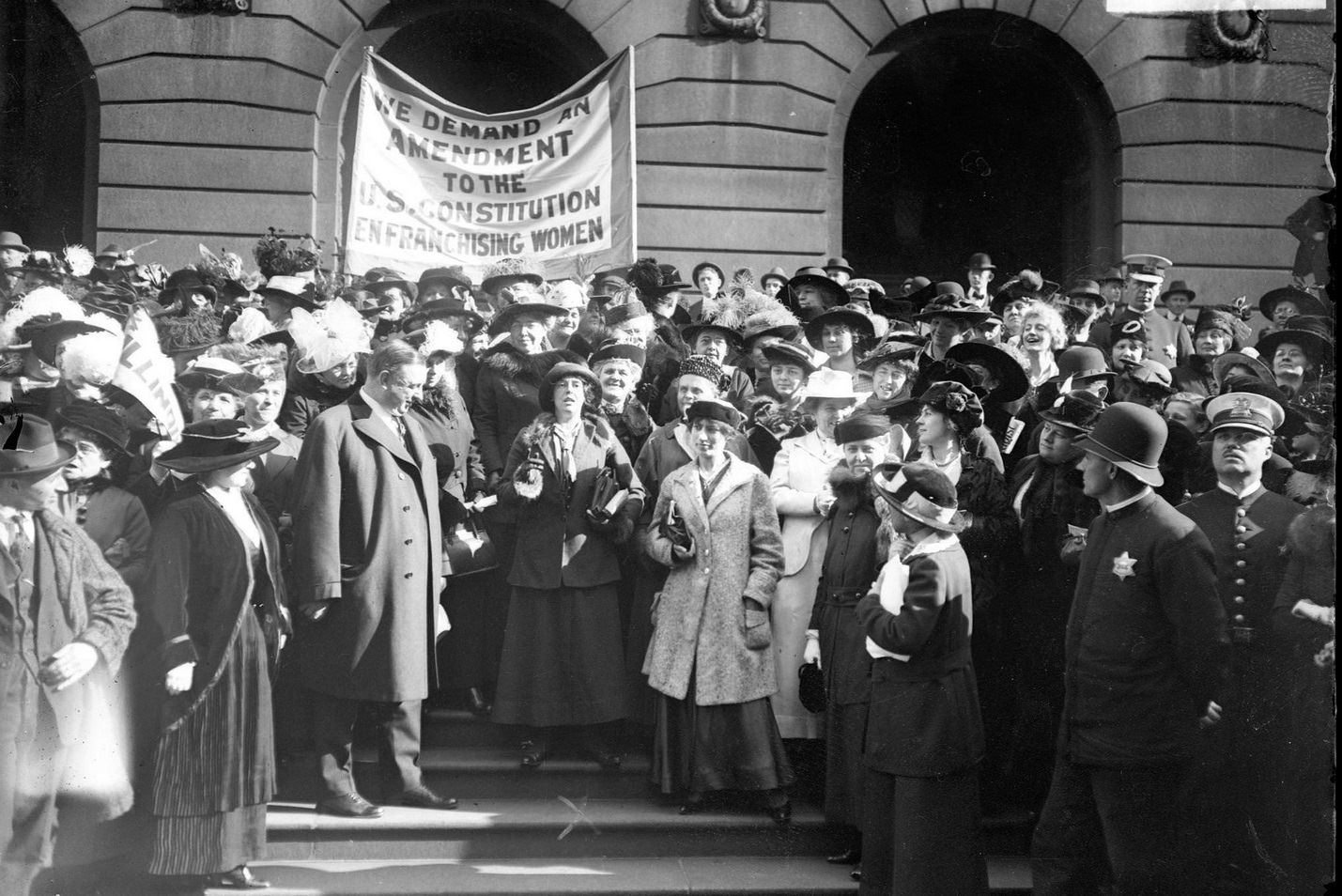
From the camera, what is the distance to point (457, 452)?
24.6 ft

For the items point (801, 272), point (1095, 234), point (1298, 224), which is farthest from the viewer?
point (1095, 234)

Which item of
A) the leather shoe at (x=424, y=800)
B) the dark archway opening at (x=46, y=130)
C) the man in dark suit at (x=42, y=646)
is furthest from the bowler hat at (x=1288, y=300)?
the dark archway opening at (x=46, y=130)

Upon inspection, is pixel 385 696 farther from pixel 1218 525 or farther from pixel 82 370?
pixel 1218 525

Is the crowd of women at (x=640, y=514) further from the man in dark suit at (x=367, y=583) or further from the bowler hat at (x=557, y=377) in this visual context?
the man in dark suit at (x=367, y=583)

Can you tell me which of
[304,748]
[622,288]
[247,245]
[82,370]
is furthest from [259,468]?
[247,245]

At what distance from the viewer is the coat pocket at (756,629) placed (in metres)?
6.71

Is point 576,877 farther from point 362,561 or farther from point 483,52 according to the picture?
point 483,52

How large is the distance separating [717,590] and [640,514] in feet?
1.91

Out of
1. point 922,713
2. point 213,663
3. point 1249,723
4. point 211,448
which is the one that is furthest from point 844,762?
point 211,448

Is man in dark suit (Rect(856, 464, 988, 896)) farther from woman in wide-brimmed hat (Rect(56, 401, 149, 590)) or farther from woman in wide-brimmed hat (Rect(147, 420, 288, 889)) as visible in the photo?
woman in wide-brimmed hat (Rect(56, 401, 149, 590))

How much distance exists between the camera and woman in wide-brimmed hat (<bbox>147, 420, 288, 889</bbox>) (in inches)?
220

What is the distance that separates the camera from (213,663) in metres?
5.74

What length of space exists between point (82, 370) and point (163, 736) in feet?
6.69

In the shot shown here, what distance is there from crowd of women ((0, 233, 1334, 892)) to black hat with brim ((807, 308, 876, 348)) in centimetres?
32
